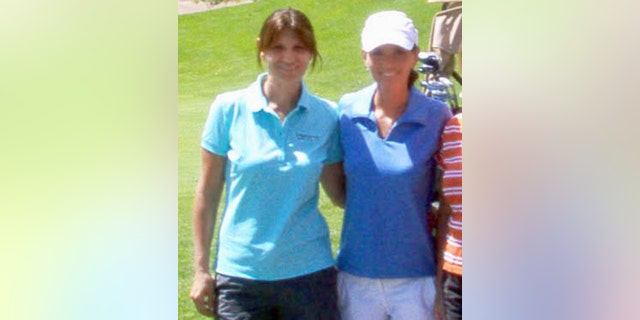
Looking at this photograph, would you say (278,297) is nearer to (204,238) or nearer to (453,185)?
(204,238)

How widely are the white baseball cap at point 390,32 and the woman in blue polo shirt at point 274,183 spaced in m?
0.16

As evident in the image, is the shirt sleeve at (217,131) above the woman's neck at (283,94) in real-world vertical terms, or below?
below

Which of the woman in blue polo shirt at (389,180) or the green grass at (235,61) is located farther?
the green grass at (235,61)

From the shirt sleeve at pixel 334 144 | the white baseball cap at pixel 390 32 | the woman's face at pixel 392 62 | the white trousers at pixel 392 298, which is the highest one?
the white baseball cap at pixel 390 32

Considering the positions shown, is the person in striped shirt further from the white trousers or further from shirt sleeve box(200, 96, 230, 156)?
shirt sleeve box(200, 96, 230, 156)

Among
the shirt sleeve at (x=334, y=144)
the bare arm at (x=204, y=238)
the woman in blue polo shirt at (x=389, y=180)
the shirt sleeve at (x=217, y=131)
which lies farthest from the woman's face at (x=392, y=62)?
the bare arm at (x=204, y=238)

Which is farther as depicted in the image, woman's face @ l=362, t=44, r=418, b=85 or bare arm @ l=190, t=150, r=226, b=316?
bare arm @ l=190, t=150, r=226, b=316

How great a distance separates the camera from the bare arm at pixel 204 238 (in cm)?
259

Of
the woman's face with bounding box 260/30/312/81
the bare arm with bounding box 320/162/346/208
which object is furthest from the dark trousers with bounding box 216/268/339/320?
the woman's face with bounding box 260/30/312/81

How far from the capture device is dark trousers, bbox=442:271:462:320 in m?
2.57

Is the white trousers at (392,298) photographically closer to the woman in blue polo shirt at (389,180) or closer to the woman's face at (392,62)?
the woman in blue polo shirt at (389,180)

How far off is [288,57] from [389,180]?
0.45 meters
